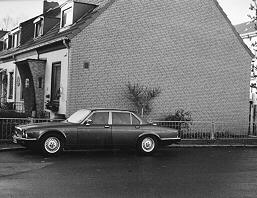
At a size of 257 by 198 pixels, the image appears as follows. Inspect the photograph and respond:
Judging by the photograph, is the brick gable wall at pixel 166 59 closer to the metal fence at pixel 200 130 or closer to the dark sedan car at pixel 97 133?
the metal fence at pixel 200 130

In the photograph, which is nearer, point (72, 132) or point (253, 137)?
point (72, 132)

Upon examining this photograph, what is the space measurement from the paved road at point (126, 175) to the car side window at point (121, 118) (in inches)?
38.0

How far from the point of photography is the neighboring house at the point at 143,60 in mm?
17297

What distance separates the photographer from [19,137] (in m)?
11.7

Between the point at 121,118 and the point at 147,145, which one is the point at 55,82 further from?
the point at 147,145

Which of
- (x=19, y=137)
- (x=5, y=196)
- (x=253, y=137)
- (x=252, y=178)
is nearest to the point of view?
(x=5, y=196)

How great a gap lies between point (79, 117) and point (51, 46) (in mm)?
7520

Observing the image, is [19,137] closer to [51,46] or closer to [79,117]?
[79,117]

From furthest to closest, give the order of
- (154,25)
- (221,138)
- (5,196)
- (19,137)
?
1. (154,25)
2. (221,138)
3. (19,137)
4. (5,196)

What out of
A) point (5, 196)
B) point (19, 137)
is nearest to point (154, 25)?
point (19, 137)

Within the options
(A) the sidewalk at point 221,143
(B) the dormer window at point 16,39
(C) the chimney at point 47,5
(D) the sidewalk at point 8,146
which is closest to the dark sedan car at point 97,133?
(D) the sidewalk at point 8,146

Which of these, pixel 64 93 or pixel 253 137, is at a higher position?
pixel 64 93

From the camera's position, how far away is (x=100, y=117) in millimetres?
12258

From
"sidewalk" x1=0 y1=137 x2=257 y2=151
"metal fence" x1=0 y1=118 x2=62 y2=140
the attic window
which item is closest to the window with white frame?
the attic window
